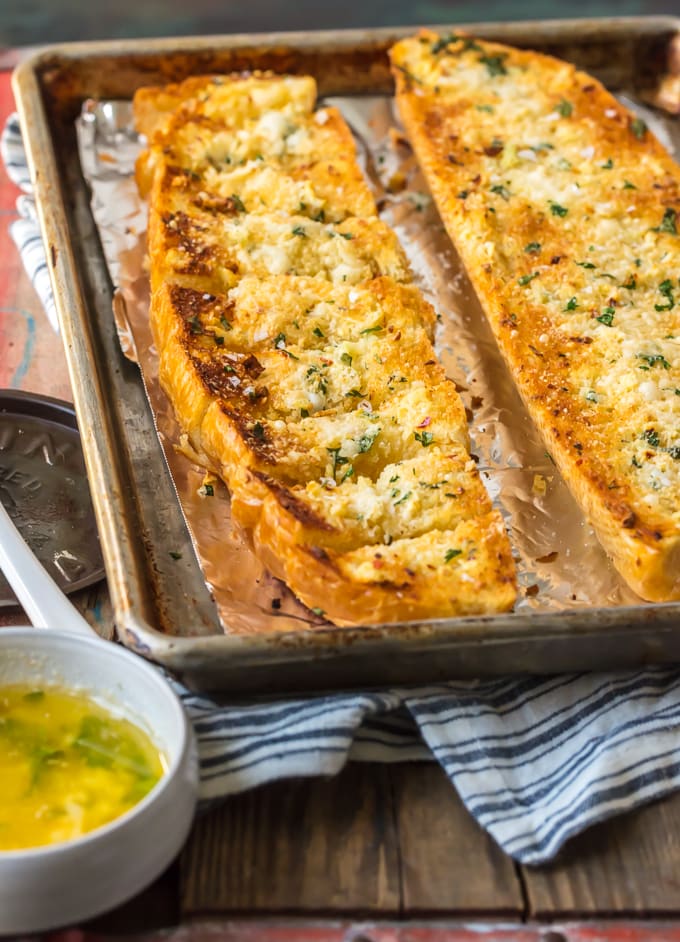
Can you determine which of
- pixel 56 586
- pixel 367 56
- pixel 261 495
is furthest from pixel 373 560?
pixel 367 56

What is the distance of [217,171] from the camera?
4637 mm

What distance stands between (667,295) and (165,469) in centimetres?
183

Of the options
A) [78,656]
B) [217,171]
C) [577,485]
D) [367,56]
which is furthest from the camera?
[367,56]

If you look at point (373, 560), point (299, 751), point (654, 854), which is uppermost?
point (373, 560)

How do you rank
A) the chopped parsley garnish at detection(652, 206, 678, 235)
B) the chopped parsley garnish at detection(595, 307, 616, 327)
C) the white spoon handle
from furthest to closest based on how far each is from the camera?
1. the chopped parsley garnish at detection(652, 206, 678, 235)
2. the chopped parsley garnish at detection(595, 307, 616, 327)
3. the white spoon handle

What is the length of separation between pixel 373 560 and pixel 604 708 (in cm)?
73

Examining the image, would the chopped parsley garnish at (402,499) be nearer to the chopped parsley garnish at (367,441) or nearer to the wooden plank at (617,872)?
the chopped parsley garnish at (367,441)

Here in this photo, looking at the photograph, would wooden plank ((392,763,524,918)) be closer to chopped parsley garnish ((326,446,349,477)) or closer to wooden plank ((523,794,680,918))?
wooden plank ((523,794,680,918))

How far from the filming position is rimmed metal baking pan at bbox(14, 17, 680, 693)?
2.93 meters

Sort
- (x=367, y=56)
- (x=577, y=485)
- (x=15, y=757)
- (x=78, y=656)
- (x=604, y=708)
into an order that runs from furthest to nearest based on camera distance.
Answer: (x=367, y=56), (x=577, y=485), (x=604, y=708), (x=78, y=656), (x=15, y=757)

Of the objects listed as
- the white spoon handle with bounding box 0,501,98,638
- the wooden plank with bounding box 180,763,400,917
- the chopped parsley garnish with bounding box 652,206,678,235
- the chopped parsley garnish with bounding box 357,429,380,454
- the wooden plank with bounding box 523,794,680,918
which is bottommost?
the wooden plank with bounding box 523,794,680,918

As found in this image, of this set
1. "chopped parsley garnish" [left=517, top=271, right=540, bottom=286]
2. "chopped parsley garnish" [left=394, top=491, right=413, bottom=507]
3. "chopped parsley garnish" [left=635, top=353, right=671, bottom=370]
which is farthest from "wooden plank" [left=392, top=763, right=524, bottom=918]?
"chopped parsley garnish" [left=517, top=271, right=540, bottom=286]

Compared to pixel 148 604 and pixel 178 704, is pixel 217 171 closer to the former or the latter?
pixel 148 604

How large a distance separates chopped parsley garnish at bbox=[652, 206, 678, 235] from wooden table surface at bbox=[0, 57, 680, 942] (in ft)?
7.36
